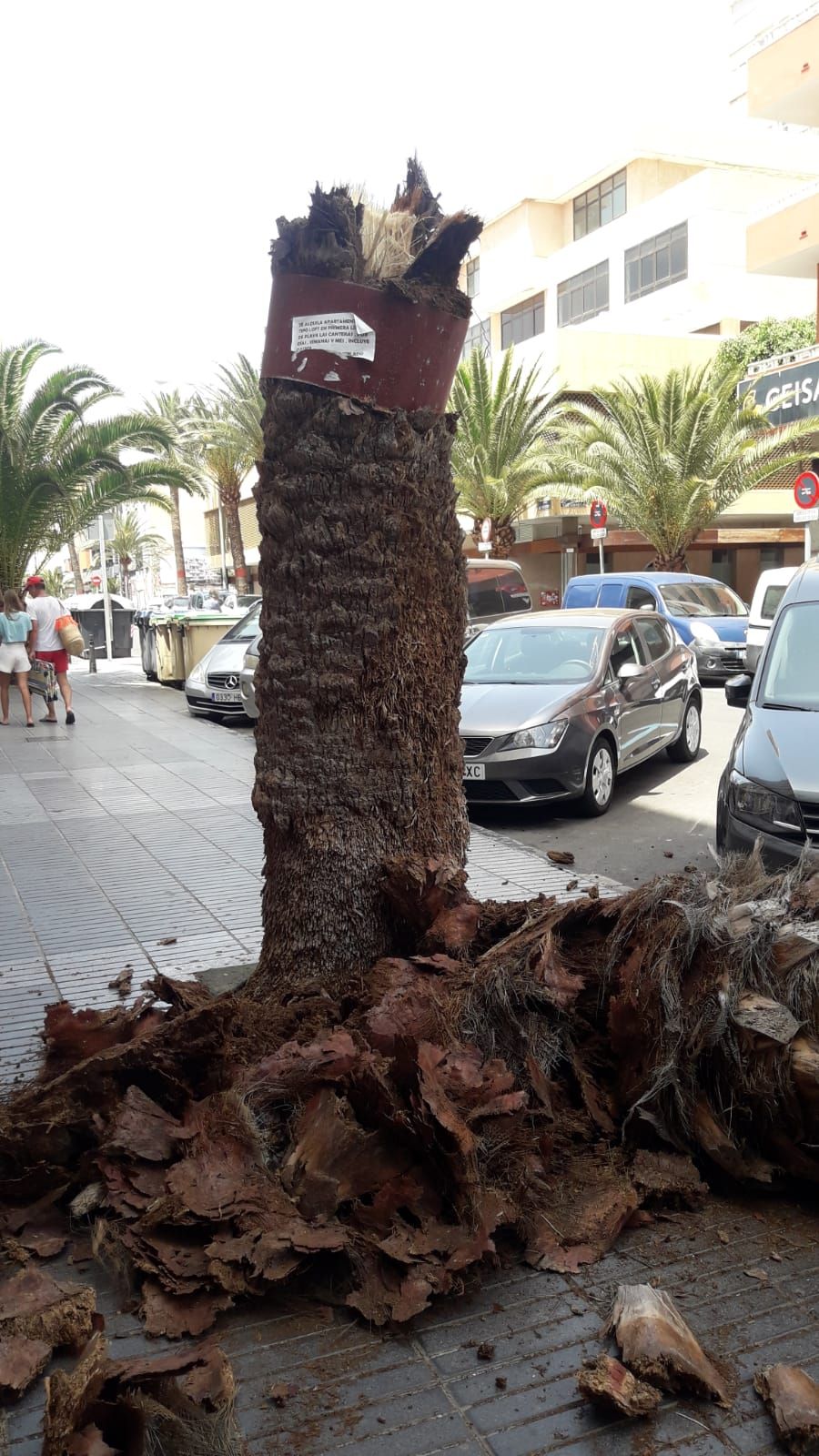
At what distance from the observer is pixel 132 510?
2808 inches

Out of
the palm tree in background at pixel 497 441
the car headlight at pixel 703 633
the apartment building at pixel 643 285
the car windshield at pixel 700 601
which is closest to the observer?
the car headlight at pixel 703 633

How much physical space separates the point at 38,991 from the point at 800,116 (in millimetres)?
27739

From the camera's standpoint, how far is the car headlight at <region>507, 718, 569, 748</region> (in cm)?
870

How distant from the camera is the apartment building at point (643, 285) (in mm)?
38094

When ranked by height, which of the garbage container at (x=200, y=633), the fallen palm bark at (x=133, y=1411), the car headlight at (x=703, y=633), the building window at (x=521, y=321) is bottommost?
the fallen palm bark at (x=133, y=1411)

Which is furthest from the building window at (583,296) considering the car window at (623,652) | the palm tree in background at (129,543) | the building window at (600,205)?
the car window at (623,652)

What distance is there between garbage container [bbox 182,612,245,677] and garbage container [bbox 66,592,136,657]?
10053 mm

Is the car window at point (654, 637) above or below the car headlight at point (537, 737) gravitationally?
above

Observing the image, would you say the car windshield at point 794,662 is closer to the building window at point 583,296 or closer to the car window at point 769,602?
the car window at point 769,602

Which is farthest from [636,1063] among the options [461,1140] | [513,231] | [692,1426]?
[513,231]

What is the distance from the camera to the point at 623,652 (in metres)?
10.3

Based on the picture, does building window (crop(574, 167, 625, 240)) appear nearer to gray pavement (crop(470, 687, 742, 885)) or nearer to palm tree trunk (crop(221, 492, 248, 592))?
palm tree trunk (crop(221, 492, 248, 592))

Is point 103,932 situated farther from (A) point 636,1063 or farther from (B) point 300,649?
(A) point 636,1063

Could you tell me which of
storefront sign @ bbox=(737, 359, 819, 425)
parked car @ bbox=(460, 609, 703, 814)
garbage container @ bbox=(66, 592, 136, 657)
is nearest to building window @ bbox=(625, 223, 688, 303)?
storefront sign @ bbox=(737, 359, 819, 425)
